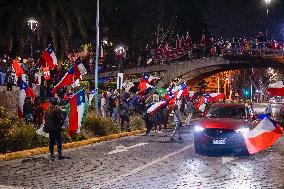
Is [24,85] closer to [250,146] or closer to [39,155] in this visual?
[39,155]

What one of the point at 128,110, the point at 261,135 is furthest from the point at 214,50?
the point at 261,135

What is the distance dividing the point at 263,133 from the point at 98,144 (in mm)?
6461

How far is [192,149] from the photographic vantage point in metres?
17.0

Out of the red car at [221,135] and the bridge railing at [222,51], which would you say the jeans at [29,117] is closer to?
the red car at [221,135]

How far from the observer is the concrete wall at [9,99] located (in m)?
22.8

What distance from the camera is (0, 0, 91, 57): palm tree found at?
88.4ft

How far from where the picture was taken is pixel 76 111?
16.7 meters

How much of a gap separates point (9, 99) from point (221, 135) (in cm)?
1201

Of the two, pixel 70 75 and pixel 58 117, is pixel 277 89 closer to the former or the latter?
pixel 70 75

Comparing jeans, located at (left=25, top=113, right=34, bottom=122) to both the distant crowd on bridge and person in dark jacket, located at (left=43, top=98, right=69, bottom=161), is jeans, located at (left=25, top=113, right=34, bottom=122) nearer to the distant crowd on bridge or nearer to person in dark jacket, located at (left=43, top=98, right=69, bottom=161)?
person in dark jacket, located at (left=43, top=98, right=69, bottom=161)

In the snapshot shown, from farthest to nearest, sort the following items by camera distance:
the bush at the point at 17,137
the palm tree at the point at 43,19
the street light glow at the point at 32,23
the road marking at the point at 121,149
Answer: the palm tree at the point at 43,19, the street light glow at the point at 32,23, the road marking at the point at 121,149, the bush at the point at 17,137

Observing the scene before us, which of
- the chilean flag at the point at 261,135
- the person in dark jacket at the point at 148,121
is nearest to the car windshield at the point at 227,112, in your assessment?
the chilean flag at the point at 261,135

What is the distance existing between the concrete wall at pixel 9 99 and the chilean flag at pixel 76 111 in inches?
273

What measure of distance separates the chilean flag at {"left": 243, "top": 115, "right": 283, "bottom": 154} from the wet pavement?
0.26 meters
